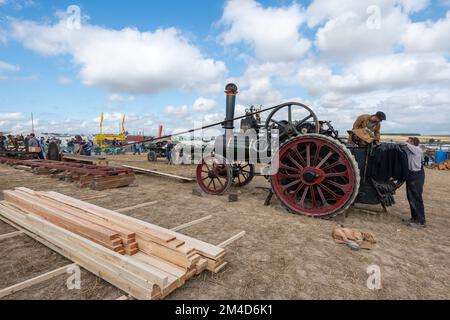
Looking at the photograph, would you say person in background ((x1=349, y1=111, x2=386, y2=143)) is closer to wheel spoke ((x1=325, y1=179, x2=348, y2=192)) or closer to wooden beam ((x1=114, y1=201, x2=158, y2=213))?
wheel spoke ((x1=325, y1=179, x2=348, y2=192))

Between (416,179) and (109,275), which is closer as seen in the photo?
(109,275)

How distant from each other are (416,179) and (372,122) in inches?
58.6

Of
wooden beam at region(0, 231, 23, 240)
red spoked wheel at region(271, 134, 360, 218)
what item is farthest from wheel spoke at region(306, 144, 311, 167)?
wooden beam at region(0, 231, 23, 240)

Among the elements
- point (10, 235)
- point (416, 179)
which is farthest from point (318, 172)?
point (10, 235)

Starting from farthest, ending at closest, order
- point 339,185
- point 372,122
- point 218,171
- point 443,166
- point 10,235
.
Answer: point 443,166, point 218,171, point 372,122, point 339,185, point 10,235

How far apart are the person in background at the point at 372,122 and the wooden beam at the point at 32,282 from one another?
229 inches

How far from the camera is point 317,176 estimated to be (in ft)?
16.1

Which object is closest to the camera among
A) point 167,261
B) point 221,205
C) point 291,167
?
point 167,261

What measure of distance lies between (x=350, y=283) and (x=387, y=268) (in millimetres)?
744

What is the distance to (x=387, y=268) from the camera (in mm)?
3027

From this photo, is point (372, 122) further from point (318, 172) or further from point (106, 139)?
point (106, 139)
